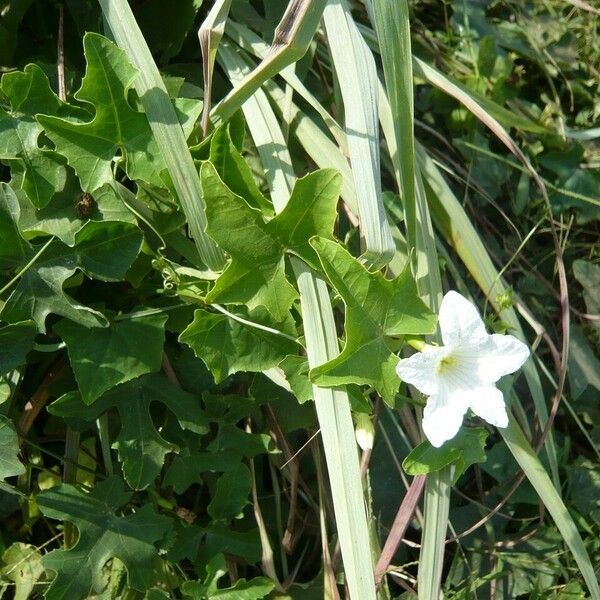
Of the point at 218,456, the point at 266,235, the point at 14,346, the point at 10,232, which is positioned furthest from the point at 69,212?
the point at 218,456

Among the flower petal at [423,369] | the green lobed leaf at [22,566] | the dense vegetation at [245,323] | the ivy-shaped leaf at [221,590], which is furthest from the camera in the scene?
the green lobed leaf at [22,566]

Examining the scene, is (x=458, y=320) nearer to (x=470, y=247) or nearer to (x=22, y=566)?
(x=470, y=247)

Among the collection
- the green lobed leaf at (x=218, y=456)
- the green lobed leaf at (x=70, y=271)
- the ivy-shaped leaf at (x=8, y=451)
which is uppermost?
the green lobed leaf at (x=70, y=271)

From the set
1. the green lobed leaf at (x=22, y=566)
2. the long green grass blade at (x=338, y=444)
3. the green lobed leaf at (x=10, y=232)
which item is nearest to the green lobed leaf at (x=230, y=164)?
the long green grass blade at (x=338, y=444)

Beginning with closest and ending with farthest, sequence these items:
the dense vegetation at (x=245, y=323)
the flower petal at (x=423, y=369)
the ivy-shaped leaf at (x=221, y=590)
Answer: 1. the flower petal at (x=423, y=369)
2. the dense vegetation at (x=245, y=323)
3. the ivy-shaped leaf at (x=221, y=590)

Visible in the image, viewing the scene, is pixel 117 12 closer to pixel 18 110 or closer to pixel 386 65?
pixel 18 110

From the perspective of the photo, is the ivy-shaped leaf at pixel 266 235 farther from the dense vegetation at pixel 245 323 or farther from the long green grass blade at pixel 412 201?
the long green grass blade at pixel 412 201
